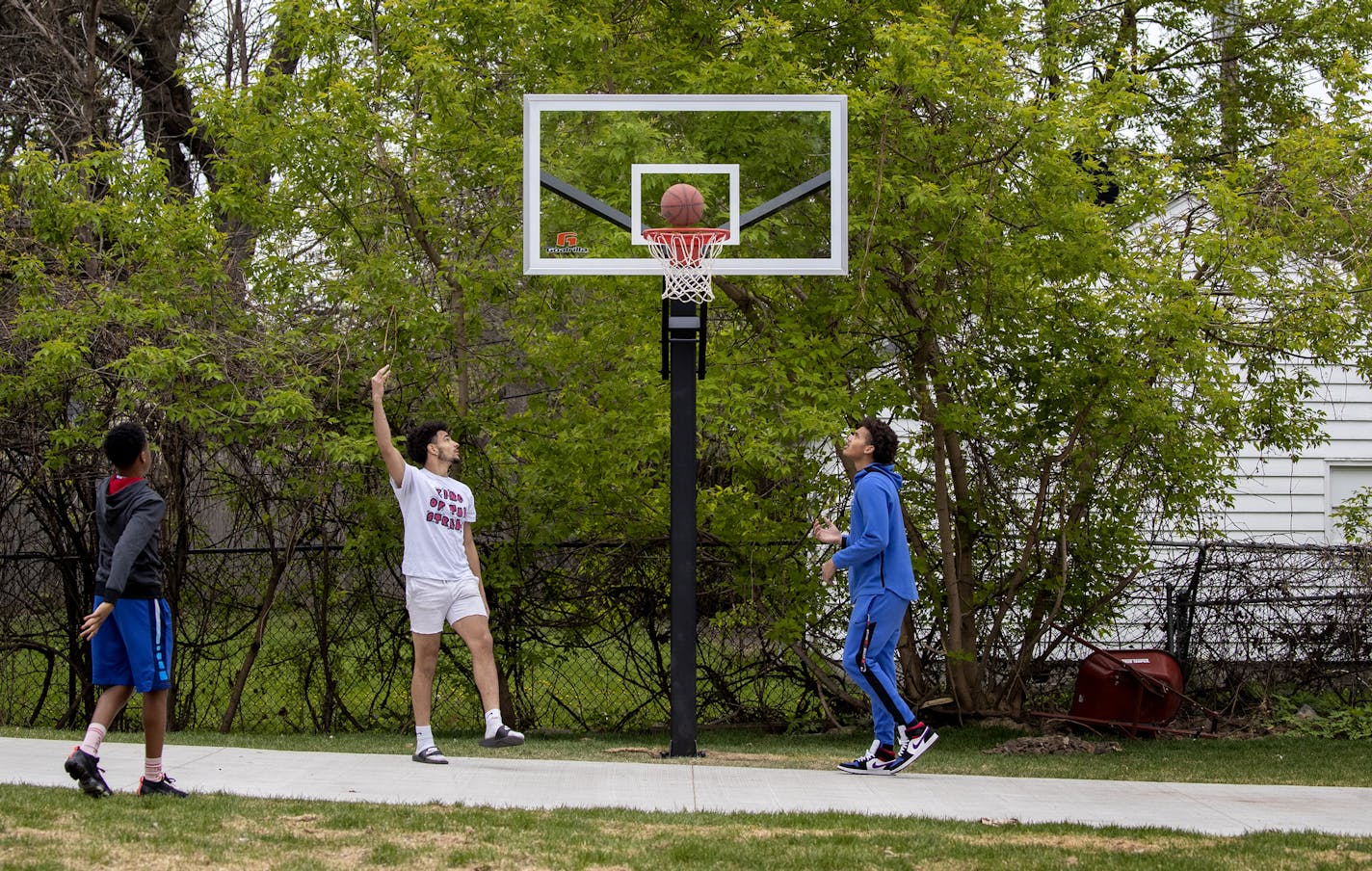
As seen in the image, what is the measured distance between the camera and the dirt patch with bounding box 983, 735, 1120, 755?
31.7 ft

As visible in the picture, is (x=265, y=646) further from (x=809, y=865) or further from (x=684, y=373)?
(x=809, y=865)

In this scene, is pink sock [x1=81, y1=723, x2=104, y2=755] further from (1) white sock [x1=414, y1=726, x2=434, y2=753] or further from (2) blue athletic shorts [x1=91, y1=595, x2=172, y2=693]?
(1) white sock [x1=414, y1=726, x2=434, y2=753]

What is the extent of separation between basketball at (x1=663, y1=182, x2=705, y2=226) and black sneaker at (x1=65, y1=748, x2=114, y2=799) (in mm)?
4557

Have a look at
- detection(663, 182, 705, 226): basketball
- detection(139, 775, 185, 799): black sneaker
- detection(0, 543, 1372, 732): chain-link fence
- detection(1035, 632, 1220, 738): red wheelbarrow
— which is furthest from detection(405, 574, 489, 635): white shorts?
detection(1035, 632, 1220, 738): red wheelbarrow

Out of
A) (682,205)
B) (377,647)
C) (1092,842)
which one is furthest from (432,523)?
(377,647)

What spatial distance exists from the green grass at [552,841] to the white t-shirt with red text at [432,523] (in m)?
1.79

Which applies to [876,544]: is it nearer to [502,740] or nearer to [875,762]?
[875,762]

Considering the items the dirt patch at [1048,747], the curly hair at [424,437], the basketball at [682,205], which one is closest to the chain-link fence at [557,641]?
the dirt patch at [1048,747]

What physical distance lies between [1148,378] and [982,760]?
10.6 ft

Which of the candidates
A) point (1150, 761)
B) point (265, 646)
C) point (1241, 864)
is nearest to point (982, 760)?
point (1150, 761)

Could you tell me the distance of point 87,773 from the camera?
19.7ft

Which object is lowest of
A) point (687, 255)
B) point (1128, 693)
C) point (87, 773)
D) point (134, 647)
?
point (1128, 693)

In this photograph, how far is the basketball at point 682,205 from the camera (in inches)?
348

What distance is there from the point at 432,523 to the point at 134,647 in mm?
1819
